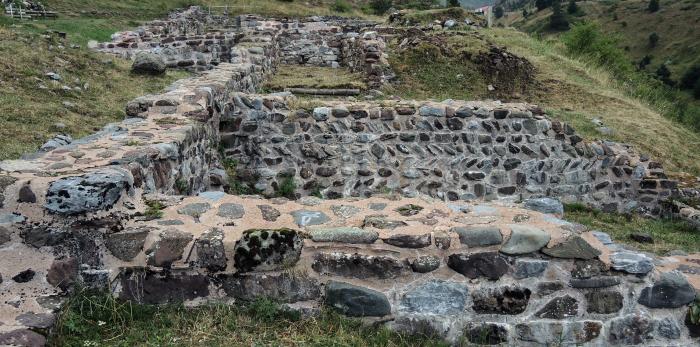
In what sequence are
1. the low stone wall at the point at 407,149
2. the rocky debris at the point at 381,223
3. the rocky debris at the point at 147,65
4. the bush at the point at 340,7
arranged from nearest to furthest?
the rocky debris at the point at 381,223, the low stone wall at the point at 407,149, the rocky debris at the point at 147,65, the bush at the point at 340,7

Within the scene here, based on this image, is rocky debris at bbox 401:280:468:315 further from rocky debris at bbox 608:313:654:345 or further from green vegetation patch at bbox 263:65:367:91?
green vegetation patch at bbox 263:65:367:91

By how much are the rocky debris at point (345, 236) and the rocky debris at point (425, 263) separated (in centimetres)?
28

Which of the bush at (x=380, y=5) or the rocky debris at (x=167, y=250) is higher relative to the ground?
the bush at (x=380, y=5)

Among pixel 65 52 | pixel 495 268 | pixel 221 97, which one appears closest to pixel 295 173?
pixel 221 97

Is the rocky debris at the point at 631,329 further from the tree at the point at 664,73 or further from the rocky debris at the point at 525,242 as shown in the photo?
the tree at the point at 664,73

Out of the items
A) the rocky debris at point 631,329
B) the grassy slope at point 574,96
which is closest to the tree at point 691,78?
the grassy slope at point 574,96

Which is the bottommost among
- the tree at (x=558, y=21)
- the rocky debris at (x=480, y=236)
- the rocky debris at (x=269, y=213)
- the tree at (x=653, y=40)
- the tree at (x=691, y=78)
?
the tree at (x=691, y=78)

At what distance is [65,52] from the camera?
36.9 ft

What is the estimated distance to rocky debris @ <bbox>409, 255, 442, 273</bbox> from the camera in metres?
3.49

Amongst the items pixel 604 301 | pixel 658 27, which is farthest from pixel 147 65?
pixel 658 27

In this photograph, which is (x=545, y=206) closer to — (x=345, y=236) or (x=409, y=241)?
(x=409, y=241)

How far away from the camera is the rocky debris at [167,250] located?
11.4 feet

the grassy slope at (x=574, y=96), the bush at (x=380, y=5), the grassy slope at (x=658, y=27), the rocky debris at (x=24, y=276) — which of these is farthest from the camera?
the grassy slope at (x=658, y=27)

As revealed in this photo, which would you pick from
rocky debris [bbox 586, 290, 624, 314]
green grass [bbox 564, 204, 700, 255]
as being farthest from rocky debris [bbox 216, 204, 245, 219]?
green grass [bbox 564, 204, 700, 255]
